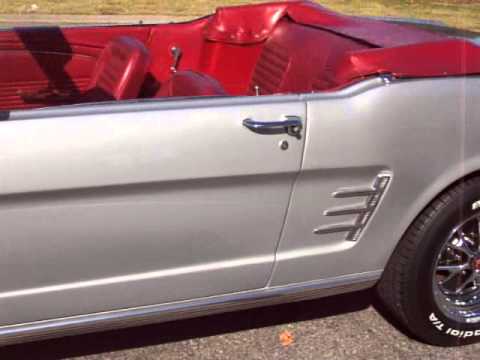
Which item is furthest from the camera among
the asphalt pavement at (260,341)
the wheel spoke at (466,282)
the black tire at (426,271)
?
the wheel spoke at (466,282)

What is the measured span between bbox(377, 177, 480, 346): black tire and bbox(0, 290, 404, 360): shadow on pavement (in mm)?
267

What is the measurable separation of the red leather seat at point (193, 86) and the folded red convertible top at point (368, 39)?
0.55 meters

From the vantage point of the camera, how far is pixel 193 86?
9.94 feet

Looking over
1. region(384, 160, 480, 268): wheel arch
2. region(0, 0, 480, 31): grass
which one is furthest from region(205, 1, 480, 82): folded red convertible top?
region(0, 0, 480, 31): grass

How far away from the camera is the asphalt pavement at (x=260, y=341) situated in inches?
117

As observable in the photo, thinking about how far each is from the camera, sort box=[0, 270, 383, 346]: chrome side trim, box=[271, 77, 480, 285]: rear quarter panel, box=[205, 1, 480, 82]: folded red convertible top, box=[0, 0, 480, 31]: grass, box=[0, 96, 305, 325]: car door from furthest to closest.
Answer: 1. box=[0, 0, 480, 31]: grass
2. box=[205, 1, 480, 82]: folded red convertible top
3. box=[271, 77, 480, 285]: rear quarter panel
4. box=[0, 270, 383, 346]: chrome side trim
5. box=[0, 96, 305, 325]: car door

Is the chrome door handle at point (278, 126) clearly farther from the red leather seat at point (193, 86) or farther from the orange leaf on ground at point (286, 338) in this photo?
the orange leaf on ground at point (286, 338)

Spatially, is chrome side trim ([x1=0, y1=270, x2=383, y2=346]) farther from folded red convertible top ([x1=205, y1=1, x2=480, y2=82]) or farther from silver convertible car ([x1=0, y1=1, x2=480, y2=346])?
folded red convertible top ([x1=205, y1=1, x2=480, y2=82])

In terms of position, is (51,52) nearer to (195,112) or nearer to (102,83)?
(102,83)

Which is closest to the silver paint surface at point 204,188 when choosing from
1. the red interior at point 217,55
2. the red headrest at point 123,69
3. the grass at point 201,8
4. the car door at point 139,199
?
the car door at point 139,199

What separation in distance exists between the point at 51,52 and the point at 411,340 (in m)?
2.51

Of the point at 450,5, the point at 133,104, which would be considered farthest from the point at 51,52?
the point at 450,5

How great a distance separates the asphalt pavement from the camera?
9.75 ft

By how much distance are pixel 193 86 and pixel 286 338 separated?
1212 mm
